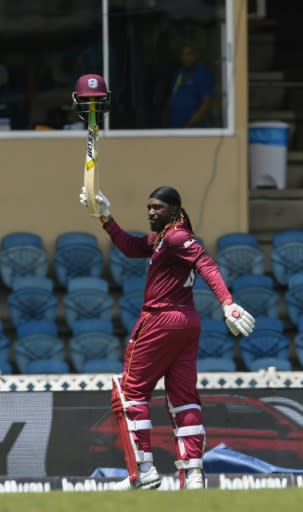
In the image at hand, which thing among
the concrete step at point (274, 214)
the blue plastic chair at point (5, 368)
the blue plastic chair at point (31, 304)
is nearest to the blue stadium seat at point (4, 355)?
the blue plastic chair at point (5, 368)

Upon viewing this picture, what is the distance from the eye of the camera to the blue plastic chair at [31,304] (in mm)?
14883

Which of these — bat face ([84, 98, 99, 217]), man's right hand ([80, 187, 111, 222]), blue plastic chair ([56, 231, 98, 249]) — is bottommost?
blue plastic chair ([56, 231, 98, 249])

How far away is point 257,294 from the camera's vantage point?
49.8ft

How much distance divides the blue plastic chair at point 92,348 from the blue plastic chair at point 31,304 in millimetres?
652

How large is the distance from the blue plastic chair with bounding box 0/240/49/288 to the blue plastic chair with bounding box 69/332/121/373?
1186mm

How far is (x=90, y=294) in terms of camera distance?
1495 cm

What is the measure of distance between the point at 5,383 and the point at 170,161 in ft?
16.1

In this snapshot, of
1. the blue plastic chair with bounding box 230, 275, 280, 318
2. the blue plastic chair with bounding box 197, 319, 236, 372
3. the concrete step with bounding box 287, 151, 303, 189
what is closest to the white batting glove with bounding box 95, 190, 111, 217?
the blue plastic chair with bounding box 197, 319, 236, 372

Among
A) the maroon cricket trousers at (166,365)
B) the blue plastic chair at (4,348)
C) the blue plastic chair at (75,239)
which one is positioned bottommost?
the blue plastic chair at (4,348)

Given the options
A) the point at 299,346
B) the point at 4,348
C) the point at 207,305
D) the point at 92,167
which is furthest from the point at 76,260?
the point at 92,167

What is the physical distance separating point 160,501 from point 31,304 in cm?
793

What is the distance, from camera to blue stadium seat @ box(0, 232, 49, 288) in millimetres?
15266

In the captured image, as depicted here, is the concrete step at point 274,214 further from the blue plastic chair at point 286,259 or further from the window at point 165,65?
the window at point 165,65

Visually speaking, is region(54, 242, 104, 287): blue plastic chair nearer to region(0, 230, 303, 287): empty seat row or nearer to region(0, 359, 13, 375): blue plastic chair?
region(0, 230, 303, 287): empty seat row
